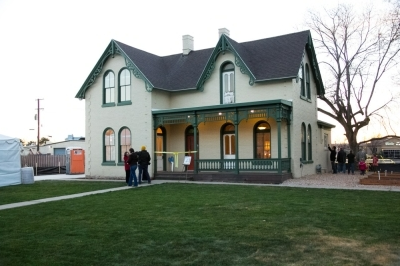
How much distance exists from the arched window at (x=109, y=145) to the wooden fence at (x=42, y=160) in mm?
11128

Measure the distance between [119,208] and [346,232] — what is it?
6.28 m

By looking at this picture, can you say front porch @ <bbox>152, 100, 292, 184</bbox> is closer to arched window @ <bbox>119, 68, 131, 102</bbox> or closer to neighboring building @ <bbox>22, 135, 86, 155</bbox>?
arched window @ <bbox>119, 68, 131, 102</bbox>

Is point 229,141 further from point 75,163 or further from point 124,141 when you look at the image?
point 75,163

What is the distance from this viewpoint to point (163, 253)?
645 centimetres

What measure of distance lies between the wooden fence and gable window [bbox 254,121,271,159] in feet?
64.3

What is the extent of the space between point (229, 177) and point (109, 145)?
855 centimetres

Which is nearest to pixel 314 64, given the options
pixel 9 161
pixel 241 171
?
pixel 241 171

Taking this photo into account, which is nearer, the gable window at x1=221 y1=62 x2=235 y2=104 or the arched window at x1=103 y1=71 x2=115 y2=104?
the gable window at x1=221 y1=62 x2=235 y2=104

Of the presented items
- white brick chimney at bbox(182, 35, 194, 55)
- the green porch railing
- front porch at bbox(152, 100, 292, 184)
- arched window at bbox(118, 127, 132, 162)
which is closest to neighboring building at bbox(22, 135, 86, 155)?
white brick chimney at bbox(182, 35, 194, 55)

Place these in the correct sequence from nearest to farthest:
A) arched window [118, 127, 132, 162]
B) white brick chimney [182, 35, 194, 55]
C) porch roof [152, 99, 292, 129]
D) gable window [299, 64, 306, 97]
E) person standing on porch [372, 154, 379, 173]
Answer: porch roof [152, 99, 292, 129], gable window [299, 64, 306, 97], arched window [118, 127, 132, 162], person standing on porch [372, 154, 379, 173], white brick chimney [182, 35, 194, 55]

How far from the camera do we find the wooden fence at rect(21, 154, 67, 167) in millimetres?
34031

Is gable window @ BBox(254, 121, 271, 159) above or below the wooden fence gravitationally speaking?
above

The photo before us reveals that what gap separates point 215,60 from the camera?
22.4 metres

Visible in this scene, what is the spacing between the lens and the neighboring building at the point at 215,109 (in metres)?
20.4
